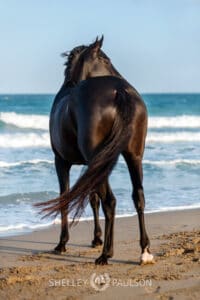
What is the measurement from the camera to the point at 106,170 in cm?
480

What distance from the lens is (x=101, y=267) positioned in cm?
492

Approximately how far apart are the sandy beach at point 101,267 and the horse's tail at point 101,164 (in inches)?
20.8

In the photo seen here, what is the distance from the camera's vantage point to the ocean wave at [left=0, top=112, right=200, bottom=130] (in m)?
28.6

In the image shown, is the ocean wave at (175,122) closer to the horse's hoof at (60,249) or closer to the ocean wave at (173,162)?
the ocean wave at (173,162)

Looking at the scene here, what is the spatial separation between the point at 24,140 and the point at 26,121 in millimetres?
8461

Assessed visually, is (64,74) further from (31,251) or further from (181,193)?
(181,193)

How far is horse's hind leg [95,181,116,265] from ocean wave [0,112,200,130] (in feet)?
74.0

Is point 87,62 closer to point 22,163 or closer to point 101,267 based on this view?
point 101,267

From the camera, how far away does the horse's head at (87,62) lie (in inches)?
234

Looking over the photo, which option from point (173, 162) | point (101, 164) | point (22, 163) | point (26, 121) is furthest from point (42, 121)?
point (101, 164)

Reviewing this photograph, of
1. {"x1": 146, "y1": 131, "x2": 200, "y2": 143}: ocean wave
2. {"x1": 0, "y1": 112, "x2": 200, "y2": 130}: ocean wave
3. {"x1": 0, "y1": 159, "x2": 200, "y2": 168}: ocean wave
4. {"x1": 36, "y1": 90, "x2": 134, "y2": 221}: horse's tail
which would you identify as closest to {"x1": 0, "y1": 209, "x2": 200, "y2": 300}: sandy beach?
{"x1": 36, "y1": 90, "x2": 134, "y2": 221}: horse's tail

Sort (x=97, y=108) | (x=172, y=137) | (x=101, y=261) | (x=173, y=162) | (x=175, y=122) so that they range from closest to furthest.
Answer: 1. (x=97, y=108)
2. (x=101, y=261)
3. (x=173, y=162)
4. (x=172, y=137)
5. (x=175, y=122)

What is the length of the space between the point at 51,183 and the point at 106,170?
5871 millimetres

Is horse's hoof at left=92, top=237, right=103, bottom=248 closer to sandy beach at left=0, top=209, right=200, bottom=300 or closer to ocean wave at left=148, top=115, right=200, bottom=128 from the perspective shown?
sandy beach at left=0, top=209, right=200, bottom=300
